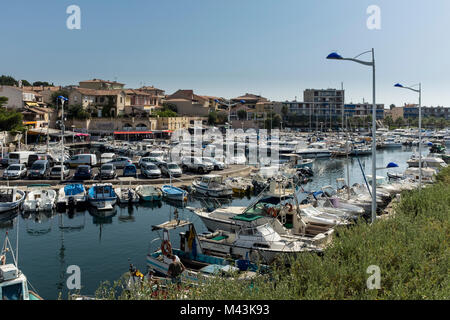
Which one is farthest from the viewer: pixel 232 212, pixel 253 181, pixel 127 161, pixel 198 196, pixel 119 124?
pixel 119 124

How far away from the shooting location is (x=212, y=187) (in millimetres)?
32000

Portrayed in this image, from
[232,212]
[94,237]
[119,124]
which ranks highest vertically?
[119,124]

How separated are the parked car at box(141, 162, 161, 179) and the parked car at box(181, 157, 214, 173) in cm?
413

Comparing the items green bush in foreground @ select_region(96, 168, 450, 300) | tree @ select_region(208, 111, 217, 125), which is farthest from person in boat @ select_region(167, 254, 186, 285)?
tree @ select_region(208, 111, 217, 125)

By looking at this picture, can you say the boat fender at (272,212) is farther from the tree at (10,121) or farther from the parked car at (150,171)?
the tree at (10,121)

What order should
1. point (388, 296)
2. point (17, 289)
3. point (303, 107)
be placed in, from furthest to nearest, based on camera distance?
point (303, 107) → point (17, 289) → point (388, 296)

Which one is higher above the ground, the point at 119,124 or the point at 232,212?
the point at 119,124

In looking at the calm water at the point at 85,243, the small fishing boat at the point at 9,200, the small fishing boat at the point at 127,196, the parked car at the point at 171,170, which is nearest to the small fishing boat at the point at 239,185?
the calm water at the point at 85,243

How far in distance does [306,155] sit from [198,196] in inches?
1379

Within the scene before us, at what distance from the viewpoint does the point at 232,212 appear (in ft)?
66.9

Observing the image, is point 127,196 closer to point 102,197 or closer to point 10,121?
point 102,197

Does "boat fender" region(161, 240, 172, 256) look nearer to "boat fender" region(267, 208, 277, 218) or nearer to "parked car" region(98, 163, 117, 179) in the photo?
"boat fender" region(267, 208, 277, 218)

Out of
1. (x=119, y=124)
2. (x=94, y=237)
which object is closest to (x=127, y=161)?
(x=94, y=237)
